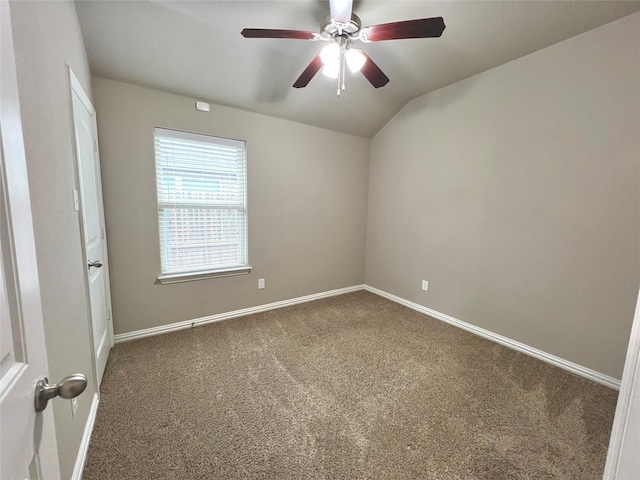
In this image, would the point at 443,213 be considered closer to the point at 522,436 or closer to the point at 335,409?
the point at 522,436

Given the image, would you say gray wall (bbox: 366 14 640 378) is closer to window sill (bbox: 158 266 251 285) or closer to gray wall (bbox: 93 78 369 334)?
gray wall (bbox: 93 78 369 334)

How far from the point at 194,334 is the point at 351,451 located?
1871mm

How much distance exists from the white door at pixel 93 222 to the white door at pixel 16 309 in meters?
1.29

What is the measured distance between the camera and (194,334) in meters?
2.60

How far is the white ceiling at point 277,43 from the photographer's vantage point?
70.4 inches

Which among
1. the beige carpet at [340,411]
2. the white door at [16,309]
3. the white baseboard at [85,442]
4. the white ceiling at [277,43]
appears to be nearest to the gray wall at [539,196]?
the white ceiling at [277,43]

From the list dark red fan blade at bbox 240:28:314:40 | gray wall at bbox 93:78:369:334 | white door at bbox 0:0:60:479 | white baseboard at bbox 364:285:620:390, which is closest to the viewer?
white door at bbox 0:0:60:479

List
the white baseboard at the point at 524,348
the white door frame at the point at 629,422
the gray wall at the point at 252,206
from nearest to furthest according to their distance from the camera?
1. the white door frame at the point at 629,422
2. the white baseboard at the point at 524,348
3. the gray wall at the point at 252,206

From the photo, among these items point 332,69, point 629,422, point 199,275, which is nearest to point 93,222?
point 199,275

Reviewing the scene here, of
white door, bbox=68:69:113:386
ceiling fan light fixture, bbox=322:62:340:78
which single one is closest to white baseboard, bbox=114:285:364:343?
white door, bbox=68:69:113:386

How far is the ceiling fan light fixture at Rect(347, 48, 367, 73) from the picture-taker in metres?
1.75

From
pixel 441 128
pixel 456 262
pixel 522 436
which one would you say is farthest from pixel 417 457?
pixel 441 128

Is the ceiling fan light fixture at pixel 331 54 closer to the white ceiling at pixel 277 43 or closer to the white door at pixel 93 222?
the white ceiling at pixel 277 43

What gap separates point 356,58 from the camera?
1.79m
